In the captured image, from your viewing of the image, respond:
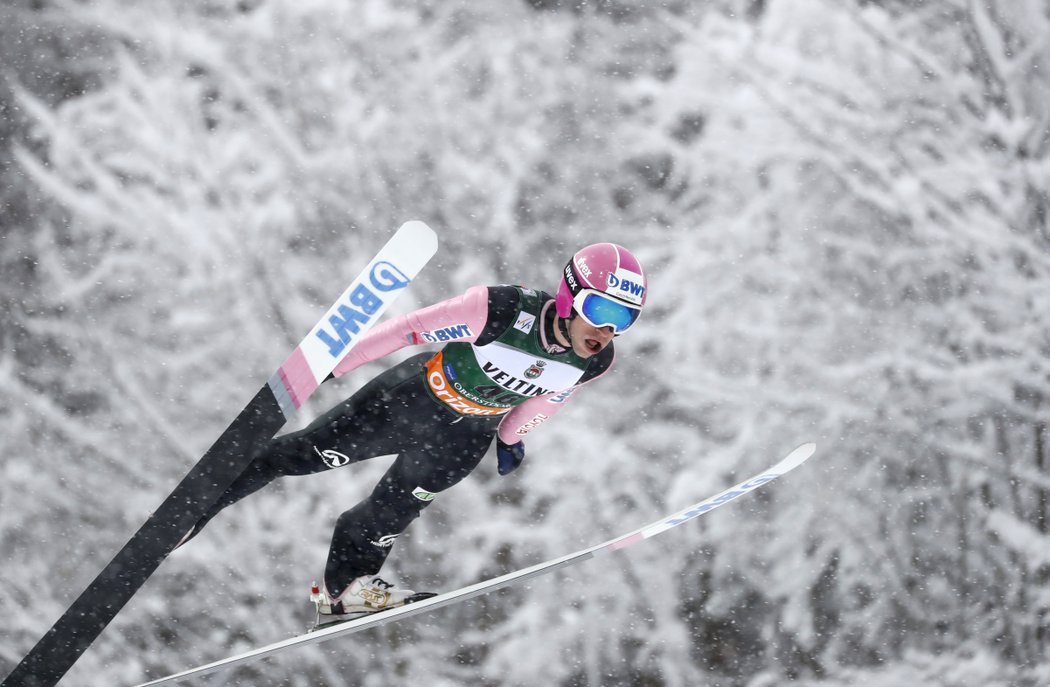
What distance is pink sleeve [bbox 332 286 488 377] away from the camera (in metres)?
2.78

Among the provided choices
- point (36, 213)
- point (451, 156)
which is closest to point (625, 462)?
point (451, 156)

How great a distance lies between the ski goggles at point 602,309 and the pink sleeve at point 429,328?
0.26 m

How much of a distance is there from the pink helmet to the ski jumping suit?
0.19m

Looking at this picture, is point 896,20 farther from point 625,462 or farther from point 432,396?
point 432,396

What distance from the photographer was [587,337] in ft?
9.14

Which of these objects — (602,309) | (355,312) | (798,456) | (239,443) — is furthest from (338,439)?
(798,456)

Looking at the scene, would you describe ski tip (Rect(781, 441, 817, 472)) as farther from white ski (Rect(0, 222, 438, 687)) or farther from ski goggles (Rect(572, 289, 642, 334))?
white ski (Rect(0, 222, 438, 687))

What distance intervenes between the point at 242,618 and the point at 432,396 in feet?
13.4

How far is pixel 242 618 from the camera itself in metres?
6.57

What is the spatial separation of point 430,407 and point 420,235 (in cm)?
85

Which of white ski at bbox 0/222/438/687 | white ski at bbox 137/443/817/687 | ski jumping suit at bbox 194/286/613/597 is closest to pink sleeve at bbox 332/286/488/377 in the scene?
ski jumping suit at bbox 194/286/613/597

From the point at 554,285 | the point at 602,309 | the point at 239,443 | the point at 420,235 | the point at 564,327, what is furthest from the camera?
the point at 554,285

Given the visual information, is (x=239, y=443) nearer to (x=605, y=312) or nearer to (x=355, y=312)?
(x=355, y=312)

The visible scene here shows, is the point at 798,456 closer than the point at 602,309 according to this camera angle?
No
